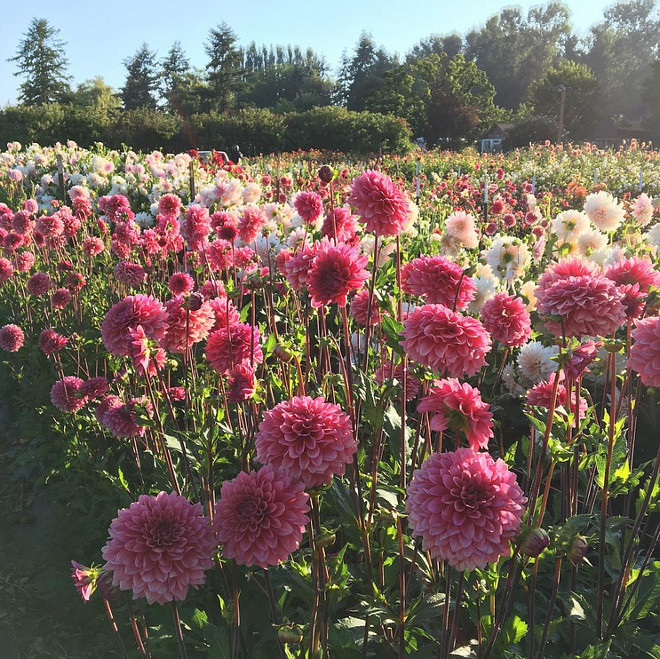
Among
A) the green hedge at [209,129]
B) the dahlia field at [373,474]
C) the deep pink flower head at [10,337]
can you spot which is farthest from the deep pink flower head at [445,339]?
the green hedge at [209,129]

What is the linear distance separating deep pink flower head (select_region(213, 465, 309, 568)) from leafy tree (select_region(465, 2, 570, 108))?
95.1m

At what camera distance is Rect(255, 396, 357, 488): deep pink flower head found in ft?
4.26

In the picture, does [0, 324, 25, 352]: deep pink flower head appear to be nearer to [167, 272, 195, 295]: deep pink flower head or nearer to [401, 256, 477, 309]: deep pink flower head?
[167, 272, 195, 295]: deep pink flower head

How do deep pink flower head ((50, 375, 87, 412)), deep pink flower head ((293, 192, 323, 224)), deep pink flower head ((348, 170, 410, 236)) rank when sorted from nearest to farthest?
deep pink flower head ((348, 170, 410, 236)) → deep pink flower head ((293, 192, 323, 224)) → deep pink flower head ((50, 375, 87, 412))

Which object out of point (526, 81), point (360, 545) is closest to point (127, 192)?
point (360, 545)

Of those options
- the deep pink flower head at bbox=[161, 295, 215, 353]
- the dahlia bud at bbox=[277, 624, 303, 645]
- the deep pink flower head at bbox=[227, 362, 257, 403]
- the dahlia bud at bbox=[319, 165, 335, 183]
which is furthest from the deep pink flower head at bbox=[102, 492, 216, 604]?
the dahlia bud at bbox=[319, 165, 335, 183]

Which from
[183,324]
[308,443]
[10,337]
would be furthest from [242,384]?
[10,337]

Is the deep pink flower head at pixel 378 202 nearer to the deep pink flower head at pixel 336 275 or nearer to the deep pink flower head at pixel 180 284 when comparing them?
the deep pink flower head at pixel 336 275

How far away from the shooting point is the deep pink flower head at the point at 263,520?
50.6 inches

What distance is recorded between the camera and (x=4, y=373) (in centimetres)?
550

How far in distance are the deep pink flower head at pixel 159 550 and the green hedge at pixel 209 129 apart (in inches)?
1207

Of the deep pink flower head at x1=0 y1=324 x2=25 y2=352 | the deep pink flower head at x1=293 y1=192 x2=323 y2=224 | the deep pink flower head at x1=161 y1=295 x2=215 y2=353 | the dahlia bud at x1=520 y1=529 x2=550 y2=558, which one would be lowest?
the deep pink flower head at x1=0 y1=324 x2=25 y2=352

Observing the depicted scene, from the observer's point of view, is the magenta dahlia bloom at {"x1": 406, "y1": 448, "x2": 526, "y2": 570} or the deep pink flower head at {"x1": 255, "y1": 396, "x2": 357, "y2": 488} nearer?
the magenta dahlia bloom at {"x1": 406, "y1": 448, "x2": 526, "y2": 570}

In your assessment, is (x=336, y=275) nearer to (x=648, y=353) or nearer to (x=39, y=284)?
(x=648, y=353)
